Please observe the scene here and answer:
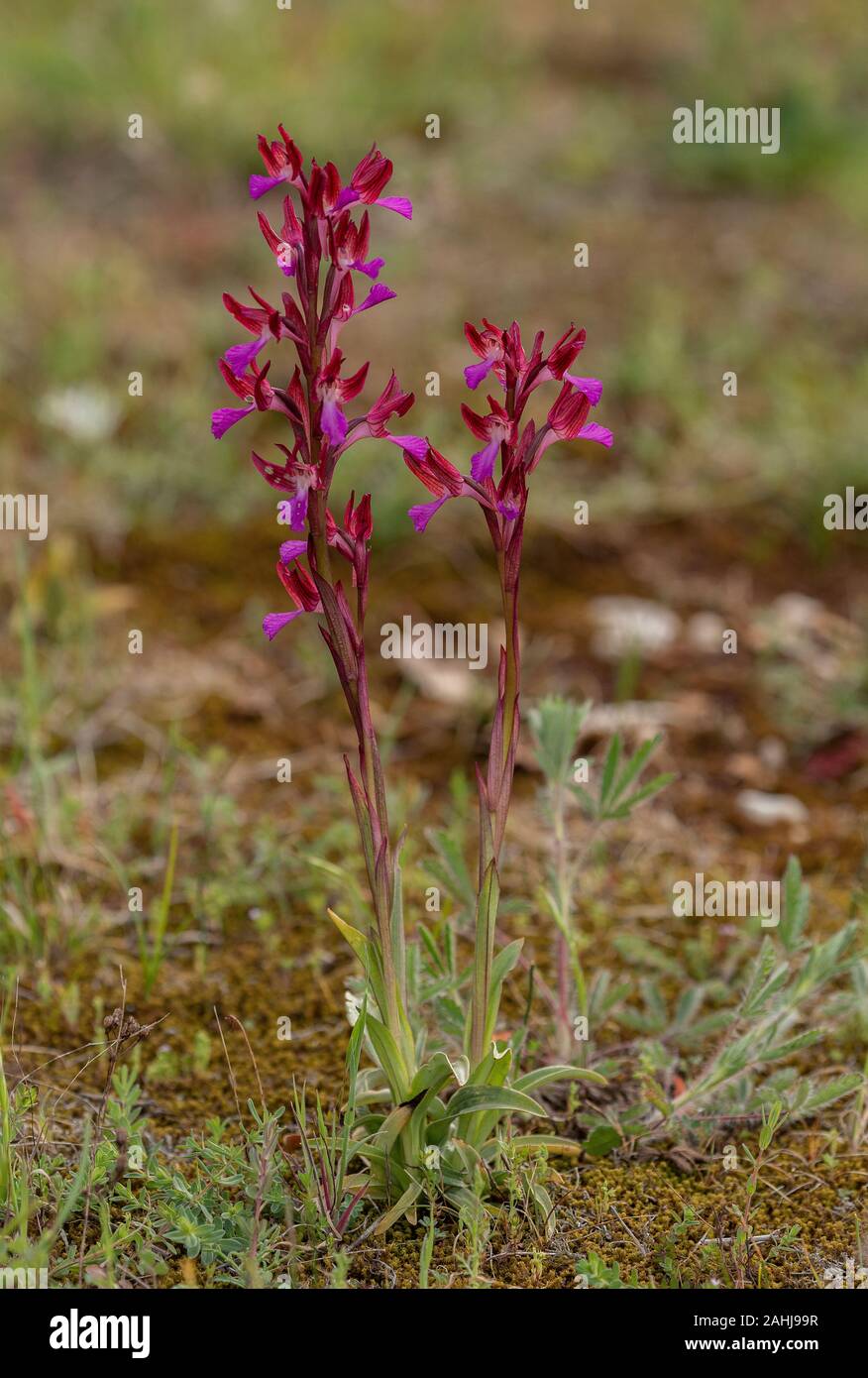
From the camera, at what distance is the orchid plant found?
1815mm

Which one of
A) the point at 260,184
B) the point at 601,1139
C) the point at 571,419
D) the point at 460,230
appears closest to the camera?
the point at 260,184

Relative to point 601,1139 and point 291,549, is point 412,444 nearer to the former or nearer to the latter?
point 291,549

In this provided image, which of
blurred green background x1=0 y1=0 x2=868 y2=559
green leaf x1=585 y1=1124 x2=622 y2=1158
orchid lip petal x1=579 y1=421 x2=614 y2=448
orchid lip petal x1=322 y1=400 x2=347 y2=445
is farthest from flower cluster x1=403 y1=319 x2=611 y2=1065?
blurred green background x1=0 y1=0 x2=868 y2=559

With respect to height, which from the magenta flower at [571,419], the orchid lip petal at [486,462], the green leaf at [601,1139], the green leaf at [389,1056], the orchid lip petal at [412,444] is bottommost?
the green leaf at [601,1139]

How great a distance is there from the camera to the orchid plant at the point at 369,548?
1815 millimetres

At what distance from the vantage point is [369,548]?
6.46 feet

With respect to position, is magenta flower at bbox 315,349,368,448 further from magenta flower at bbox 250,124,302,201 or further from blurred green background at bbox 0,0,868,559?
blurred green background at bbox 0,0,868,559

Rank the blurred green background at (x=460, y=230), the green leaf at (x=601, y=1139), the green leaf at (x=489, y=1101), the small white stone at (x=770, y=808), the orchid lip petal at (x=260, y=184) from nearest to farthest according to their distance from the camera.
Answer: the orchid lip petal at (x=260, y=184) → the green leaf at (x=489, y=1101) → the green leaf at (x=601, y=1139) → the small white stone at (x=770, y=808) → the blurred green background at (x=460, y=230)

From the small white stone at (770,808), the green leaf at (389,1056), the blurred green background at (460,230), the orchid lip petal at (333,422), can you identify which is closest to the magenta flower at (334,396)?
the orchid lip petal at (333,422)

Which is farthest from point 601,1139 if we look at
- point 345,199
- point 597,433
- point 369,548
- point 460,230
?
point 460,230

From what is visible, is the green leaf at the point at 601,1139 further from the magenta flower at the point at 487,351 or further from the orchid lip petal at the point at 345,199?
the orchid lip petal at the point at 345,199

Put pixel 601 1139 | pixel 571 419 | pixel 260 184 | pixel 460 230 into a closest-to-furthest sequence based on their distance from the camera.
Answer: pixel 260 184
pixel 571 419
pixel 601 1139
pixel 460 230

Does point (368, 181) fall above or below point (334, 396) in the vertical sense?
above

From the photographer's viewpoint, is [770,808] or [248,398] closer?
[248,398]
